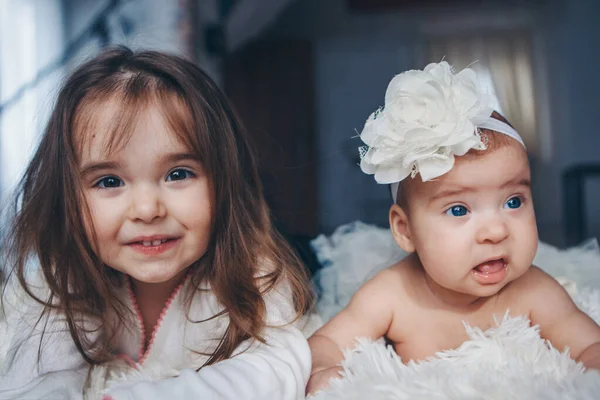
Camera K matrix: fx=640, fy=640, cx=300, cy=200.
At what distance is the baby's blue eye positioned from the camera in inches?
37.3

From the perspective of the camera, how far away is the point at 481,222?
925 mm

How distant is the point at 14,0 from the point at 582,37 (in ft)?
18.7

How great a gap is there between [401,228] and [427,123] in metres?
0.20

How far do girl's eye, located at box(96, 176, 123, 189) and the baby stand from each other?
0.37 metres

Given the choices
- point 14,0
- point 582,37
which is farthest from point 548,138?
point 14,0

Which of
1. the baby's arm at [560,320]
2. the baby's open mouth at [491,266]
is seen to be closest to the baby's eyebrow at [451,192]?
the baby's open mouth at [491,266]

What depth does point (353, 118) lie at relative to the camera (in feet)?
23.0

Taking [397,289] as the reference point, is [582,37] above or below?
above

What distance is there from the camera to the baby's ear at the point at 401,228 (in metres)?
1.03

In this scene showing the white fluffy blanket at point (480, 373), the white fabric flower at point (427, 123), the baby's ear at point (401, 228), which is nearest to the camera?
the white fluffy blanket at point (480, 373)

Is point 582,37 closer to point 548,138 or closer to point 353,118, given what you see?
point 548,138

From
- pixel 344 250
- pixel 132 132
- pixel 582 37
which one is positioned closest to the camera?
pixel 132 132

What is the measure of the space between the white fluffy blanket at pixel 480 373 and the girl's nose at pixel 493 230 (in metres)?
0.14

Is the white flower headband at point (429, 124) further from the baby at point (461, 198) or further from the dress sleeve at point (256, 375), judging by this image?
the dress sleeve at point (256, 375)
